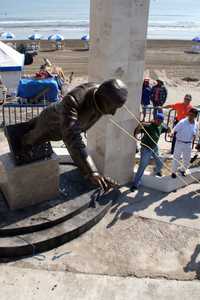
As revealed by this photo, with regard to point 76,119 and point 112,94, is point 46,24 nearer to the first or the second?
point 76,119

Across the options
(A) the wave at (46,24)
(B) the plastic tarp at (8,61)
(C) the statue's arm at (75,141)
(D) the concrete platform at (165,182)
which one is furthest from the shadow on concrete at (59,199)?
(A) the wave at (46,24)

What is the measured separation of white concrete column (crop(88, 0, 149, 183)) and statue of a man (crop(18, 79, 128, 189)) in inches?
61.9

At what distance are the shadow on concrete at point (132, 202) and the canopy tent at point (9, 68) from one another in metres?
9.75

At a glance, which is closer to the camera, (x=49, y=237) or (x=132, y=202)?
(x=49, y=237)

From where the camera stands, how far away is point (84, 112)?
541cm

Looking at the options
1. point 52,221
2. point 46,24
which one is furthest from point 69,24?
point 52,221

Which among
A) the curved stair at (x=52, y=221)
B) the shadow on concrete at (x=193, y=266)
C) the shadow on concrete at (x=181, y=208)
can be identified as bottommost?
the shadow on concrete at (x=193, y=266)

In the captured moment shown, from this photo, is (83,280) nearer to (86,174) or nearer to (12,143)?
(86,174)

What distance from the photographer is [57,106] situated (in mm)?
5551

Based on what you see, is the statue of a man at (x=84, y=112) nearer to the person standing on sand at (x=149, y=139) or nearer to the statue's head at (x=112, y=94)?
the statue's head at (x=112, y=94)

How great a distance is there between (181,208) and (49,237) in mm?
2835

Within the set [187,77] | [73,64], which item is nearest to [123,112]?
[187,77]

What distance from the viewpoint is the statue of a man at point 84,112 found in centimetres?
488

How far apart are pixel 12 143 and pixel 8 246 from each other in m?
1.78
